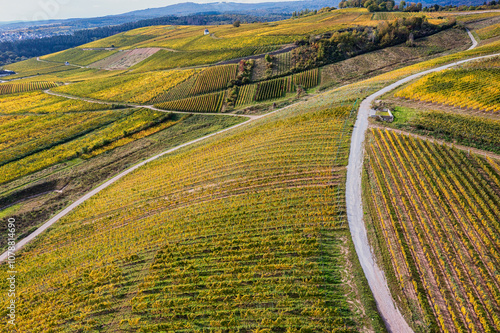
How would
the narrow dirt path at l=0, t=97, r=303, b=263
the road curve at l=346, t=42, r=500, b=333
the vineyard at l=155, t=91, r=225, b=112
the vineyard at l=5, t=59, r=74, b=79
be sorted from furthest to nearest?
the vineyard at l=5, t=59, r=74, b=79, the vineyard at l=155, t=91, r=225, b=112, the narrow dirt path at l=0, t=97, r=303, b=263, the road curve at l=346, t=42, r=500, b=333

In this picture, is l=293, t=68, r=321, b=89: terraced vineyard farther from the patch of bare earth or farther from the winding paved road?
the patch of bare earth

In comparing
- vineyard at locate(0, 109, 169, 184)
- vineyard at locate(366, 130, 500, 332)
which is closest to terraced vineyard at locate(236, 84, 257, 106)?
vineyard at locate(0, 109, 169, 184)

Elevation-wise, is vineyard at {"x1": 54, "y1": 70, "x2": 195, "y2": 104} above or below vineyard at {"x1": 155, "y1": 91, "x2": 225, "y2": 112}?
above

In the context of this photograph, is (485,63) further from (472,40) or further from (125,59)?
(125,59)

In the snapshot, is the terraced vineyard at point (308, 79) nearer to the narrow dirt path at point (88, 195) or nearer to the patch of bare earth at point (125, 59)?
the narrow dirt path at point (88, 195)

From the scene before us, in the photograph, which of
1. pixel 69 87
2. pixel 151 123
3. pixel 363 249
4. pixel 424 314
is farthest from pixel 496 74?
pixel 69 87

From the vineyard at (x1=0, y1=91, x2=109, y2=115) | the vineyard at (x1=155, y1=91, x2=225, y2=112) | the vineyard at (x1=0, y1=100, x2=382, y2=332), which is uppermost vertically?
the vineyard at (x1=0, y1=91, x2=109, y2=115)
